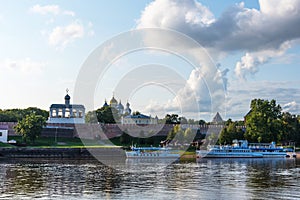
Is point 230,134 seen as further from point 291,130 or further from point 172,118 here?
point 172,118

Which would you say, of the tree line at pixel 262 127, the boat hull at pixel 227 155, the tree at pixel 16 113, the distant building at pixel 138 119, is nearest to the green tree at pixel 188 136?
the tree line at pixel 262 127

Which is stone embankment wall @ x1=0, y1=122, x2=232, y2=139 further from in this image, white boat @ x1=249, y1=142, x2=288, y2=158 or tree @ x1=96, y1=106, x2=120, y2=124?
white boat @ x1=249, y1=142, x2=288, y2=158

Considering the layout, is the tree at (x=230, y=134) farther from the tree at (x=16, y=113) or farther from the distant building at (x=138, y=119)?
the tree at (x=16, y=113)

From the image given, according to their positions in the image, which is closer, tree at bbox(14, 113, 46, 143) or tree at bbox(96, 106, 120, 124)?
tree at bbox(14, 113, 46, 143)

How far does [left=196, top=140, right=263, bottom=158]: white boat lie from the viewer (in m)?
64.8

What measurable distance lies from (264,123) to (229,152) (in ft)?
39.3

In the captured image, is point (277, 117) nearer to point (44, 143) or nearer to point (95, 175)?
point (44, 143)

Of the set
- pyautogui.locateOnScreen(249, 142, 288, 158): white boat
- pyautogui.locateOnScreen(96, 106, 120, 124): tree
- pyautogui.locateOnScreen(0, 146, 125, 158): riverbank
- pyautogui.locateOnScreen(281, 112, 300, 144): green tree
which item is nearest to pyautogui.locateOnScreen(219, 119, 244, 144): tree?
pyautogui.locateOnScreen(249, 142, 288, 158): white boat

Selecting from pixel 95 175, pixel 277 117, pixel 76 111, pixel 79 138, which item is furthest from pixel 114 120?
pixel 95 175

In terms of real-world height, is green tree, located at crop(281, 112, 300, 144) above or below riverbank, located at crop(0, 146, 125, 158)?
above

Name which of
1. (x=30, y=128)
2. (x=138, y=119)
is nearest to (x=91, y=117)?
(x=138, y=119)

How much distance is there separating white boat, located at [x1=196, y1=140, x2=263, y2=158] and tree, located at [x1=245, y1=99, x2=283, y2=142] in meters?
5.97

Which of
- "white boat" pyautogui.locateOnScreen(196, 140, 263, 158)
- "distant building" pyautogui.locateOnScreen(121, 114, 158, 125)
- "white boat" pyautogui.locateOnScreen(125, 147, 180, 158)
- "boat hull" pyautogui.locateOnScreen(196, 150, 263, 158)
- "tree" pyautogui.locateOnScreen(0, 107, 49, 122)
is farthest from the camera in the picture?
"distant building" pyautogui.locateOnScreen(121, 114, 158, 125)

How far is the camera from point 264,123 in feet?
247
